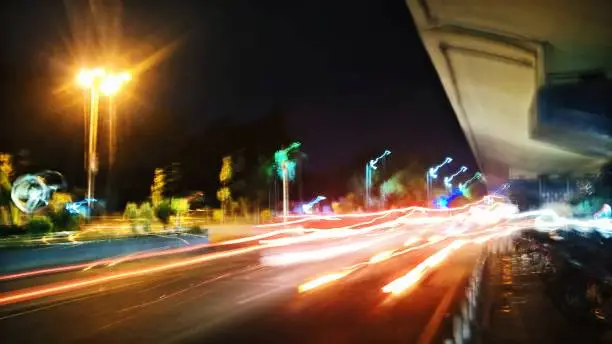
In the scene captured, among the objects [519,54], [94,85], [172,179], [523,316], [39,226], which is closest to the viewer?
[523,316]

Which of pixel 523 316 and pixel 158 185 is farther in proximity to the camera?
pixel 158 185

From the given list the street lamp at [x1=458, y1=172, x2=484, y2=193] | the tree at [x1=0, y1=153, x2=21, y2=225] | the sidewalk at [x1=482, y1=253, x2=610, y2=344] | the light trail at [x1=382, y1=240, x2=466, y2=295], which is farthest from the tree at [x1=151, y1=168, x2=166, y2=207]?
the street lamp at [x1=458, y1=172, x2=484, y2=193]

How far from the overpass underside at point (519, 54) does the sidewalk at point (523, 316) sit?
9338mm

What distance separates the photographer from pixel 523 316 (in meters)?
11.5

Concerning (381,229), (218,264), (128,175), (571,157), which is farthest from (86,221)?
(571,157)

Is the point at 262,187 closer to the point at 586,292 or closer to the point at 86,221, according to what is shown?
the point at 86,221

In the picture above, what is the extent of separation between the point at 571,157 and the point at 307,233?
34.6 m

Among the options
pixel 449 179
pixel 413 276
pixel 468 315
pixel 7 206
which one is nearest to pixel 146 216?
pixel 7 206

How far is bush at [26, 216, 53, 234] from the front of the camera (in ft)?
88.8

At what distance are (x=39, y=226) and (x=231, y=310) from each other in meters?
→ 17.4

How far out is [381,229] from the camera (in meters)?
51.6

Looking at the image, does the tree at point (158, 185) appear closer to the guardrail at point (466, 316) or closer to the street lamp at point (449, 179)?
the guardrail at point (466, 316)

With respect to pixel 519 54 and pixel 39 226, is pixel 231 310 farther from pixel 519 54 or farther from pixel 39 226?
pixel 519 54

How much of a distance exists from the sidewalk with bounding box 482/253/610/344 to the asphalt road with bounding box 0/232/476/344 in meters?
0.86
